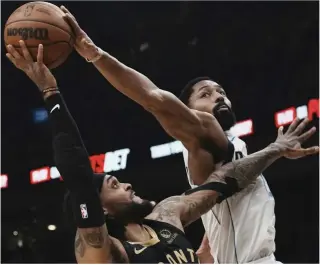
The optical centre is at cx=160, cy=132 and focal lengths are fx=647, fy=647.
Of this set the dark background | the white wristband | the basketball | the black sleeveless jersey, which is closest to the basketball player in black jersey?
the black sleeveless jersey

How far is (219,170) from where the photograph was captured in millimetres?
2986

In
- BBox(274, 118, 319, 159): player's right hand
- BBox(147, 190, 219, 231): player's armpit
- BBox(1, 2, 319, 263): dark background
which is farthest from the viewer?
BBox(1, 2, 319, 263): dark background

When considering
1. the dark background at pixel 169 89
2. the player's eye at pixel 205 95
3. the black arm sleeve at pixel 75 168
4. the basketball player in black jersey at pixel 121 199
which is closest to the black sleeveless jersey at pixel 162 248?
the basketball player in black jersey at pixel 121 199

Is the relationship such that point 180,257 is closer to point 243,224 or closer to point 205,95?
point 243,224

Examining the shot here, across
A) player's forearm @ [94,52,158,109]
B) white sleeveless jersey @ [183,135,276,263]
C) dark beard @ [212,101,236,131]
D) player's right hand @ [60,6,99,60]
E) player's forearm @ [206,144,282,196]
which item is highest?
player's right hand @ [60,6,99,60]

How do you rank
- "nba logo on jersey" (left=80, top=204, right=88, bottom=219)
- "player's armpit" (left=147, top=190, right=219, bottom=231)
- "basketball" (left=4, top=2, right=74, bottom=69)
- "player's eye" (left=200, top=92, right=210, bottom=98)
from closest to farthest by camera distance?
"nba logo on jersey" (left=80, top=204, right=88, bottom=219) → "basketball" (left=4, top=2, right=74, bottom=69) → "player's armpit" (left=147, top=190, right=219, bottom=231) → "player's eye" (left=200, top=92, right=210, bottom=98)

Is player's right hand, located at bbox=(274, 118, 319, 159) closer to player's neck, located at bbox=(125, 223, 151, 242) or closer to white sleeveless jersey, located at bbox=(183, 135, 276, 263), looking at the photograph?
white sleeveless jersey, located at bbox=(183, 135, 276, 263)

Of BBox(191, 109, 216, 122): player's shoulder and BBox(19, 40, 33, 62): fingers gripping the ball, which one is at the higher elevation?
BBox(19, 40, 33, 62): fingers gripping the ball

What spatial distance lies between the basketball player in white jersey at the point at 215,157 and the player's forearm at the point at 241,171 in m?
0.13

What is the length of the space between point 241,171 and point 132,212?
2.05ft

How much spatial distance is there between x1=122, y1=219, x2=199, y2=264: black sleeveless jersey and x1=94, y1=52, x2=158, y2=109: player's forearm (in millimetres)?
608

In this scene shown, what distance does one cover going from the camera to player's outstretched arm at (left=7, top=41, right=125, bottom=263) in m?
2.23

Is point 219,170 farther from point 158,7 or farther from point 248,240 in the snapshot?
point 158,7

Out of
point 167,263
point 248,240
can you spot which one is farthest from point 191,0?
point 167,263
